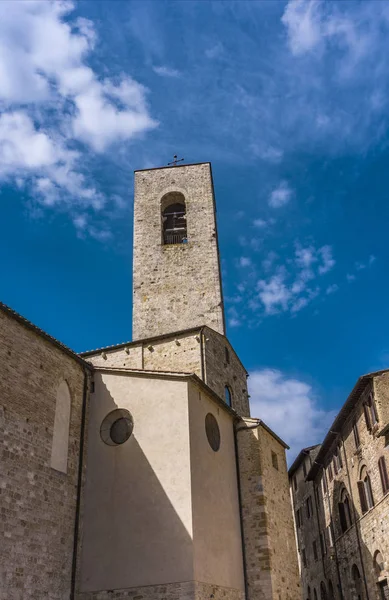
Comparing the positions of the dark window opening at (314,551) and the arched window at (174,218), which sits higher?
the arched window at (174,218)

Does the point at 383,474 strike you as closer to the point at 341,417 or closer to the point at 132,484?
the point at 341,417

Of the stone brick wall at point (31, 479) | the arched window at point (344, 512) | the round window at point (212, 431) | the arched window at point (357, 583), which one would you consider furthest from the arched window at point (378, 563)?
the stone brick wall at point (31, 479)

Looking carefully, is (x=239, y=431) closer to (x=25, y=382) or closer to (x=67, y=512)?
(x=67, y=512)

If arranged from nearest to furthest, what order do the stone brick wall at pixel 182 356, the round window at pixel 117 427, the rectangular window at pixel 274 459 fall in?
the round window at pixel 117 427 < the rectangular window at pixel 274 459 < the stone brick wall at pixel 182 356

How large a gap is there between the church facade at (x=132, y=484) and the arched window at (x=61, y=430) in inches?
1.6

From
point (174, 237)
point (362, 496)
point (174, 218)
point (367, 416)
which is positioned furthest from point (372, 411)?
point (174, 218)

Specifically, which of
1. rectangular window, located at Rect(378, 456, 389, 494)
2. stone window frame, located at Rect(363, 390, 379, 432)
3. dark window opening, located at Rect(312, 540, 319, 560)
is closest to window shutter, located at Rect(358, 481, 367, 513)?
rectangular window, located at Rect(378, 456, 389, 494)

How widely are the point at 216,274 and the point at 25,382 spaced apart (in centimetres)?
1103

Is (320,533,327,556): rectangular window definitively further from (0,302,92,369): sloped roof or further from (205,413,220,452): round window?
(0,302,92,369): sloped roof

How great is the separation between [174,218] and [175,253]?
2207mm

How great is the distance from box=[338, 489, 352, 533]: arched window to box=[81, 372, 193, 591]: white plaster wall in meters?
10.6

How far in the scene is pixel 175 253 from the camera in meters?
22.7

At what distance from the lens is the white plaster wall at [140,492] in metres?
12.3

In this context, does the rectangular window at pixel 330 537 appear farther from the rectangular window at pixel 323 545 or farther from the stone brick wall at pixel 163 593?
the stone brick wall at pixel 163 593
